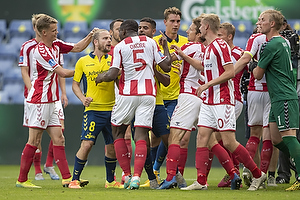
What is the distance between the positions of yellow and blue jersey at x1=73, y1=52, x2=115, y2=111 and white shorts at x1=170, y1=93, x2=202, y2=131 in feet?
3.04

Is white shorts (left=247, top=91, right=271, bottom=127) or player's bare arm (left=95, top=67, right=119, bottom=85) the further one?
white shorts (left=247, top=91, right=271, bottom=127)

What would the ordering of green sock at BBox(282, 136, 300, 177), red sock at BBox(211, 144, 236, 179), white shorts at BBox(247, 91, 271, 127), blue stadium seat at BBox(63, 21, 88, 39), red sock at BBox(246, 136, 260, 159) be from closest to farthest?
1. green sock at BBox(282, 136, 300, 177)
2. red sock at BBox(211, 144, 236, 179)
3. white shorts at BBox(247, 91, 271, 127)
4. red sock at BBox(246, 136, 260, 159)
5. blue stadium seat at BBox(63, 21, 88, 39)

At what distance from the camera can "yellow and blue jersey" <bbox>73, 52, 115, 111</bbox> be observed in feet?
23.7

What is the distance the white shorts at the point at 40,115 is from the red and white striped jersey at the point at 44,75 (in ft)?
0.23

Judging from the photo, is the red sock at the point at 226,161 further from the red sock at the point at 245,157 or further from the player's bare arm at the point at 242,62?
the player's bare arm at the point at 242,62

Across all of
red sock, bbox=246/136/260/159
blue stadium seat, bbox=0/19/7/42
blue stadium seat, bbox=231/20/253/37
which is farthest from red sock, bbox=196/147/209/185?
blue stadium seat, bbox=0/19/7/42

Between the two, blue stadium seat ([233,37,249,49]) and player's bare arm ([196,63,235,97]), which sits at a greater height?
blue stadium seat ([233,37,249,49])

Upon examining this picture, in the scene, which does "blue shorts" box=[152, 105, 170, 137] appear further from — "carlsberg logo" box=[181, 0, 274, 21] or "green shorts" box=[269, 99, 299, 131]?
"carlsberg logo" box=[181, 0, 274, 21]

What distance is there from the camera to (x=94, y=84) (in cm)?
727

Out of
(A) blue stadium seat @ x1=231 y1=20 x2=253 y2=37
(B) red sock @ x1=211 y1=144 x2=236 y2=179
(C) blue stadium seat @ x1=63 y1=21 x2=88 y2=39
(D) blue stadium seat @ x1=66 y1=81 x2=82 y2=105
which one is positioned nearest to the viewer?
(B) red sock @ x1=211 y1=144 x2=236 y2=179

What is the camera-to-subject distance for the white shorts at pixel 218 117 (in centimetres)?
650

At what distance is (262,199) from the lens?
552 cm

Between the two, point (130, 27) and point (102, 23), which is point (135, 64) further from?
point (102, 23)

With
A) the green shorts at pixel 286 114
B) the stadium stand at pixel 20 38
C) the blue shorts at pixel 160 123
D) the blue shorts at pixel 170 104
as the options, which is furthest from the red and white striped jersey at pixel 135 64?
the stadium stand at pixel 20 38
